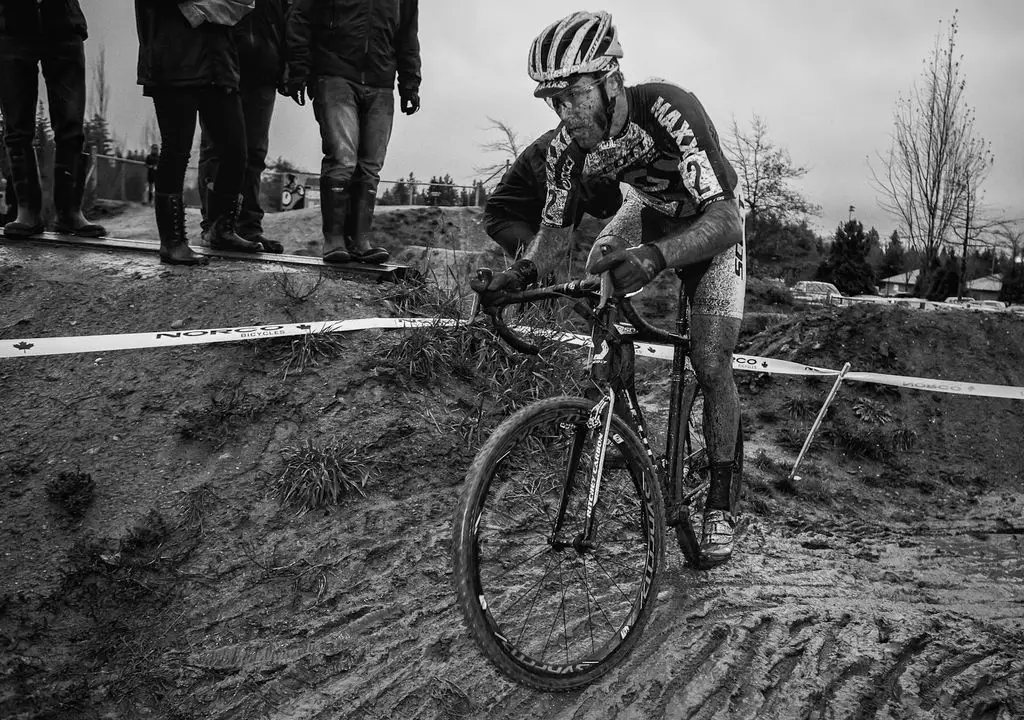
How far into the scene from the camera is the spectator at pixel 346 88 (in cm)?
609

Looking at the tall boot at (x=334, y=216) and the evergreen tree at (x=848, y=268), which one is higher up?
the evergreen tree at (x=848, y=268)

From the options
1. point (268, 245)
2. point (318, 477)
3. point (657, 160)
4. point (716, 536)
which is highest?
point (657, 160)

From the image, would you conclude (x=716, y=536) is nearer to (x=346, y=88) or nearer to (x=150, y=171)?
(x=346, y=88)

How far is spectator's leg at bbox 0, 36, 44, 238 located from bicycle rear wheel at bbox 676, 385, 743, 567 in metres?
4.90

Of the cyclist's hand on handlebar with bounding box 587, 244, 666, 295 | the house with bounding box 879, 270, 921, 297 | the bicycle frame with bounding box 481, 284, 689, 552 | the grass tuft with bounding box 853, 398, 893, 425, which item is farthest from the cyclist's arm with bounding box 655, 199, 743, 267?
the house with bounding box 879, 270, 921, 297

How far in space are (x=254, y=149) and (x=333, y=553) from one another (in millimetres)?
4169

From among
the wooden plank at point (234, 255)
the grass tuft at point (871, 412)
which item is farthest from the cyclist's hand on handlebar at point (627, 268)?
the grass tuft at point (871, 412)

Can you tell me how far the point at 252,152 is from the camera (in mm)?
6762

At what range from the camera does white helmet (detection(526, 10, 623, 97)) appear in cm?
315

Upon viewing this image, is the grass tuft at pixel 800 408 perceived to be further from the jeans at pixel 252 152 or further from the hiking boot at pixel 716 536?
the jeans at pixel 252 152

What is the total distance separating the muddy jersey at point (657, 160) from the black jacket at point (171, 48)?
9.36 ft

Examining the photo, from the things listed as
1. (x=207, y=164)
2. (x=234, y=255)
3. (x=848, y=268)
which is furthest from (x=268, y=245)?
(x=848, y=268)

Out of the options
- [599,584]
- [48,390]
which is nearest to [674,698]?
[599,584]

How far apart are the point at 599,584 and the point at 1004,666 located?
171 cm
